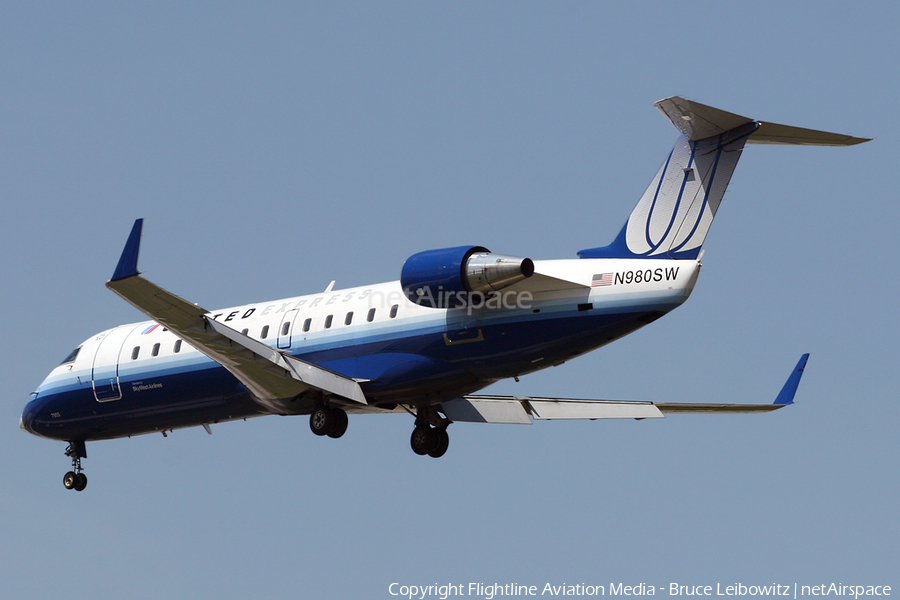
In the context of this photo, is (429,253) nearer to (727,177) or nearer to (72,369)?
(727,177)

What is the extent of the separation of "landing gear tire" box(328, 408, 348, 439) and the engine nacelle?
3.27 meters

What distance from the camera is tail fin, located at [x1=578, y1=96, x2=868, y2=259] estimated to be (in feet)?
67.4

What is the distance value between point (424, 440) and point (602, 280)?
19.7 ft

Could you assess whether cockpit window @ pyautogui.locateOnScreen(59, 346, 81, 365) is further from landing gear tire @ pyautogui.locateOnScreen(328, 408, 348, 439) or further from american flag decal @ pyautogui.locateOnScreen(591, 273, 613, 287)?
american flag decal @ pyautogui.locateOnScreen(591, 273, 613, 287)

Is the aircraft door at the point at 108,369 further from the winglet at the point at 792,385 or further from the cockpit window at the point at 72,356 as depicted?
the winglet at the point at 792,385

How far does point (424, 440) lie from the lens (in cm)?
2542

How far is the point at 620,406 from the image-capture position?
83.7 ft

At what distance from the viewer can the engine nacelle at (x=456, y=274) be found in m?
21.4

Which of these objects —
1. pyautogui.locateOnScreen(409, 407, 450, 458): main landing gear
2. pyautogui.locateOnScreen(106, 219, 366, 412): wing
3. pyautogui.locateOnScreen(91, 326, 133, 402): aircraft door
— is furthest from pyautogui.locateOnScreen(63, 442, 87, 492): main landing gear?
pyautogui.locateOnScreen(409, 407, 450, 458): main landing gear

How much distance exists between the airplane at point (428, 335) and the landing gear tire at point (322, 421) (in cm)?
3

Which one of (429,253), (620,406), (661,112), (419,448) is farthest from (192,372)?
(661,112)

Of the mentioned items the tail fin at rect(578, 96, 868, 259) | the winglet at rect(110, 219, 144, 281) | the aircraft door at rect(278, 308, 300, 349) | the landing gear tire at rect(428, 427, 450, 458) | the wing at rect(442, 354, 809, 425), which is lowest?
the landing gear tire at rect(428, 427, 450, 458)

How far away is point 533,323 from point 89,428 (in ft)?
39.0

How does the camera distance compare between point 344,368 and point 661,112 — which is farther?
point 344,368
